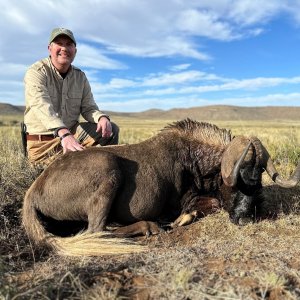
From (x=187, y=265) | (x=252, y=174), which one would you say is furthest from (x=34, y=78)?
(x=187, y=265)

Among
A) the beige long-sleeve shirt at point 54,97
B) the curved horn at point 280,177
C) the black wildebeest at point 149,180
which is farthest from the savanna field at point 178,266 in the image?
the beige long-sleeve shirt at point 54,97

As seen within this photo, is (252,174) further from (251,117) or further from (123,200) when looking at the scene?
(251,117)

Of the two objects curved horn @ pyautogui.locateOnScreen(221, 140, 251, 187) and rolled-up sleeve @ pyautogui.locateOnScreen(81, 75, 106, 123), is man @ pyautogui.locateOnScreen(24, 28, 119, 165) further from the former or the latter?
curved horn @ pyautogui.locateOnScreen(221, 140, 251, 187)

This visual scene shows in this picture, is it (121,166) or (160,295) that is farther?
(121,166)

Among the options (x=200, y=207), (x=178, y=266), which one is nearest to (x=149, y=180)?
(x=200, y=207)

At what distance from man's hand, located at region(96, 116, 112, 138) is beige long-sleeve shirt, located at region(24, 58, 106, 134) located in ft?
1.35

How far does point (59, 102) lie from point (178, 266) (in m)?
4.44

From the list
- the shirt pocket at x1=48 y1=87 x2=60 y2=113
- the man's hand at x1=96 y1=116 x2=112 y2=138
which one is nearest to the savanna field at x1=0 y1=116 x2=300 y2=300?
the man's hand at x1=96 y1=116 x2=112 y2=138

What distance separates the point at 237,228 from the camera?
16.8 ft

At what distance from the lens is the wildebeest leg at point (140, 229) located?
16.3 feet

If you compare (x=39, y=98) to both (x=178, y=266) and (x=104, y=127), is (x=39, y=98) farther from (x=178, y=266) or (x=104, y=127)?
(x=178, y=266)

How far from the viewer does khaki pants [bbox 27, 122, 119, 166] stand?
22.5 feet

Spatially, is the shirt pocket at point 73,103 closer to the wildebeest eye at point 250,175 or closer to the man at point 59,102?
the man at point 59,102

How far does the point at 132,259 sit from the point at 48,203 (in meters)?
1.62
